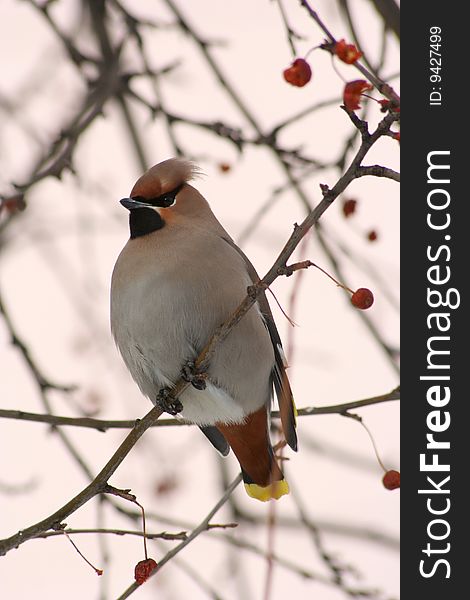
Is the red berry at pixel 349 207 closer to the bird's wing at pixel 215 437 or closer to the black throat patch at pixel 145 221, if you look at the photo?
the black throat patch at pixel 145 221

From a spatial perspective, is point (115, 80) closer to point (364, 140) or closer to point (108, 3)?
point (108, 3)

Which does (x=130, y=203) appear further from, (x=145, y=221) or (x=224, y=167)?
(x=224, y=167)

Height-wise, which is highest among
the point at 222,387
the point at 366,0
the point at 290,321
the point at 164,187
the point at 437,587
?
the point at 366,0

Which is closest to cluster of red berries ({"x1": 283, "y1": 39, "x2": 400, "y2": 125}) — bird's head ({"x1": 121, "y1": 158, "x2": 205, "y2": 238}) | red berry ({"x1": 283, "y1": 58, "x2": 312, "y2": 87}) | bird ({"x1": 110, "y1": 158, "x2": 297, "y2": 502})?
red berry ({"x1": 283, "y1": 58, "x2": 312, "y2": 87})

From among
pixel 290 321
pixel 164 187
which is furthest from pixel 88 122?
pixel 290 321

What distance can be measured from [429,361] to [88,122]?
1.46 metres

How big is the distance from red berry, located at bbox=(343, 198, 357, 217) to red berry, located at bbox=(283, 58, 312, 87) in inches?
37.8

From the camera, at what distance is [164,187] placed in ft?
11.6

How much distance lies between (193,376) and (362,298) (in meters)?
0.66

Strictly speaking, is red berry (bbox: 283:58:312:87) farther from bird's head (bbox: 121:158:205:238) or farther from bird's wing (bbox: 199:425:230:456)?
bird's wing (bbox: 199:425:230:456)

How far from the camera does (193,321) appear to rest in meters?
3.25

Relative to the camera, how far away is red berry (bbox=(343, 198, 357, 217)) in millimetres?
3576

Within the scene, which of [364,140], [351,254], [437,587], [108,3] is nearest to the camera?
[364,140]

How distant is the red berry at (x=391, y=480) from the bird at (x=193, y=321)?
0.33 metres
